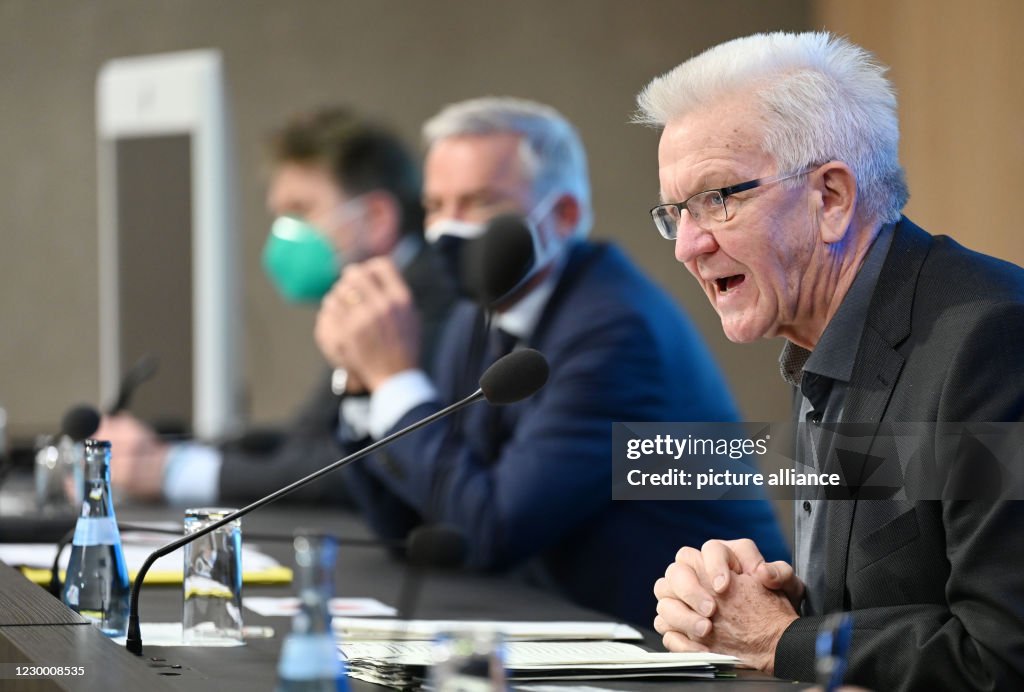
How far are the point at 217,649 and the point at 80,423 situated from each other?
1.94ft

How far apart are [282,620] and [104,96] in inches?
119

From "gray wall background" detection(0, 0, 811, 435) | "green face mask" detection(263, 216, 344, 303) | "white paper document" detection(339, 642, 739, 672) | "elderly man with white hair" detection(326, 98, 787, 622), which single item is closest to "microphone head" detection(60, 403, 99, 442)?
"elderly man with white hair" detection(326, 98, 787, 622)

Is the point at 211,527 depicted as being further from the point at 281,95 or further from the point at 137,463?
the point at 281,95

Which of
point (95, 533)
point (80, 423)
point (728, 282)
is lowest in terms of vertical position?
point (95, 533)

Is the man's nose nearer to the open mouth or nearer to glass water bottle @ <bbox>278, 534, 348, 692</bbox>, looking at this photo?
the open mouth

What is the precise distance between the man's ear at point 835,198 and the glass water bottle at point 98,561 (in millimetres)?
751

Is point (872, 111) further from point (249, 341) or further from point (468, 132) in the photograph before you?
point (249, 341)

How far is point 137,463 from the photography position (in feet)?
10.6

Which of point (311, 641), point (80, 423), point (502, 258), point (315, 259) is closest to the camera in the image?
point (311, 641)

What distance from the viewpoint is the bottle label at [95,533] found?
1.43 m

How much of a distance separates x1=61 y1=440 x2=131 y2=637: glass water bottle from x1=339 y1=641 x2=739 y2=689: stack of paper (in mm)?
250

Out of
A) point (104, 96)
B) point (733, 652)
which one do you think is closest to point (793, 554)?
point (733, 652)

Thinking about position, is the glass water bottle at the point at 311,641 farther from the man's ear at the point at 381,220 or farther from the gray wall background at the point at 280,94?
the gray wall background at the point at 280,94

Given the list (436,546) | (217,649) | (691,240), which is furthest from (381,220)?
(217,649)
